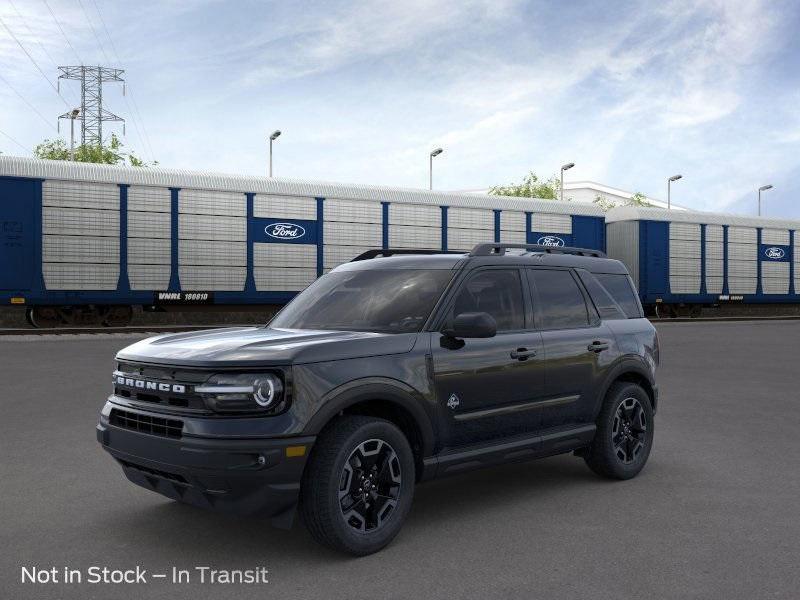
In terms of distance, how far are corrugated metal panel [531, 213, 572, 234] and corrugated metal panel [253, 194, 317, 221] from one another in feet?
28.2

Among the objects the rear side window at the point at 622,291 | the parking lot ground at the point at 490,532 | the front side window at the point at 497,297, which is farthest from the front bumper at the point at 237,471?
the rear side window at the point at 622,291

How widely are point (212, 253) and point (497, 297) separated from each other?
64.4ft

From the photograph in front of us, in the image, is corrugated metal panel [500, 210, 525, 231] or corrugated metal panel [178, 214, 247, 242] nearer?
corrugated metal panel [178, 214, 247, 242]

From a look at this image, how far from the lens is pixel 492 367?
17.0 ft

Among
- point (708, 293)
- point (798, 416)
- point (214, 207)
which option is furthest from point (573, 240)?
point (798, 416)

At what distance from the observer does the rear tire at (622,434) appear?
6078 millimetres

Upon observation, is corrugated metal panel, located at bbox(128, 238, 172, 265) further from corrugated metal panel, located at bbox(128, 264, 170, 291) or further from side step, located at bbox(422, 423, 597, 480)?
side step, located at bbox(422, 423, 597, 480)

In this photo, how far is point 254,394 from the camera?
4148mm

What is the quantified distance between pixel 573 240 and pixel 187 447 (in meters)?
27.3

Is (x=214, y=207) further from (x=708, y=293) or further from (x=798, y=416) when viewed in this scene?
(x=708, y=293)

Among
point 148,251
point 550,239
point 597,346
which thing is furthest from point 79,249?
point 597,346

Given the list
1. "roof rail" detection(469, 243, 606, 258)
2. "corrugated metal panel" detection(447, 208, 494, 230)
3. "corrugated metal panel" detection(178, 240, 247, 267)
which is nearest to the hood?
"roof rail" detection(469, 243, 606, 258)

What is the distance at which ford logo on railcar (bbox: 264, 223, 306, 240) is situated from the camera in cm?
2489

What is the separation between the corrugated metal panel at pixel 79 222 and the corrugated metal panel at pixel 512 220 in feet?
43.2
